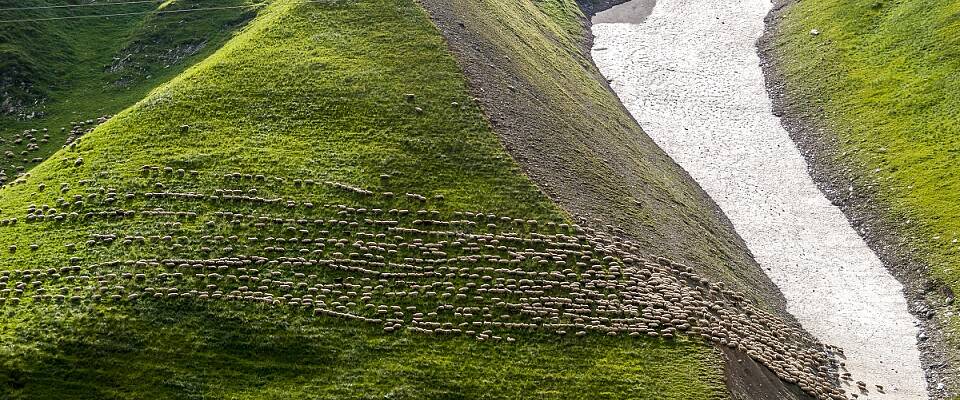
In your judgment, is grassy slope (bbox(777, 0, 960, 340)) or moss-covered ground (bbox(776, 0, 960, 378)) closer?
moss-covered ground (bbox(776, 0, 960, 378))

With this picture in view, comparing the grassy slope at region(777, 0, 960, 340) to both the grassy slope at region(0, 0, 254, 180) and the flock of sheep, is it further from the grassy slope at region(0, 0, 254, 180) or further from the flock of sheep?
the grassy slope at region(0, 0, 254, 180)

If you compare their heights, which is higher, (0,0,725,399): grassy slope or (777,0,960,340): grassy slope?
(777,0,960,340): grassy slope

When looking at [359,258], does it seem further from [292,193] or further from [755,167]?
[755,167]

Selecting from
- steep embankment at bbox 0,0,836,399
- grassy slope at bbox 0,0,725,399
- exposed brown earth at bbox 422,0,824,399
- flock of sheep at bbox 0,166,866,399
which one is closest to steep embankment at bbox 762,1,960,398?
exposed brown earth at bbox 422,0,824,399

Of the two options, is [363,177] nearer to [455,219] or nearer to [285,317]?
[455,219]

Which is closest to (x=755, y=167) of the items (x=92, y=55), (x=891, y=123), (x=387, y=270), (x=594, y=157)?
(x=891, y=123)
